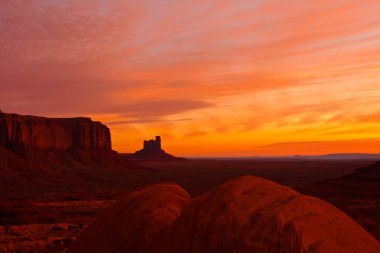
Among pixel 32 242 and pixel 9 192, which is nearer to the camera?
pixel 32 242

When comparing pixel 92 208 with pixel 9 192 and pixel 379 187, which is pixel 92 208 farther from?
pixel 379 187

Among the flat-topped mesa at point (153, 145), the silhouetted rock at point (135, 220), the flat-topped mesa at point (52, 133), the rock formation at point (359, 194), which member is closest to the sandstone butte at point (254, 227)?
the silhouetted rock at point (135, 220)

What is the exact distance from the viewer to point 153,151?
18912 cm

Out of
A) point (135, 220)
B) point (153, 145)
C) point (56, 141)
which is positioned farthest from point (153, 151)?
point (135, 220)

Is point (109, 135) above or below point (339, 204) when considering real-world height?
above

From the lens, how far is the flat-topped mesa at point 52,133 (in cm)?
7338

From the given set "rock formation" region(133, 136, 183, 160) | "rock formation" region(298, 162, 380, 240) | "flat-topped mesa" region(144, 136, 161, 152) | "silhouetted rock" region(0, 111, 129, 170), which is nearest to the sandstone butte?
"rock formation" region(298, 162, 380, 240)

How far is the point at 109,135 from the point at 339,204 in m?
87.9

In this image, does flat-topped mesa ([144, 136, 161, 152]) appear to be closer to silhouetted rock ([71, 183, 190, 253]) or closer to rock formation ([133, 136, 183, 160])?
rock formation ([133, 136, 183, 160])

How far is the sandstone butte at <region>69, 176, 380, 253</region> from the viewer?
14.4 ft

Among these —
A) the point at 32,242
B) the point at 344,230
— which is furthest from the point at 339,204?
the point at 344,230

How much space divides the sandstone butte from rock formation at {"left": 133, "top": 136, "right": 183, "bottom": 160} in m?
179

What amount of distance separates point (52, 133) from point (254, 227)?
88.0 metres

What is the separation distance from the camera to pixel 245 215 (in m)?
4.88
